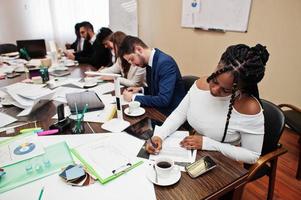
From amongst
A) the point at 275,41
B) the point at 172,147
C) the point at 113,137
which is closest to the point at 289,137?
the point at 275,41

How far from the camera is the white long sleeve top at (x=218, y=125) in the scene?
1.10 metres

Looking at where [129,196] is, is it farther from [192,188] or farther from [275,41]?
[275,41]

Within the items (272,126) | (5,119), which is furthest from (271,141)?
(5,119)

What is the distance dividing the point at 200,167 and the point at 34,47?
292 centimetres

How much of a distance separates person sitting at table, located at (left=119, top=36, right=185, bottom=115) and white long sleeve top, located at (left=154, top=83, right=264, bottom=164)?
29 cm

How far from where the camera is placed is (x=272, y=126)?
130 cm

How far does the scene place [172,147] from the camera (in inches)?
43.2

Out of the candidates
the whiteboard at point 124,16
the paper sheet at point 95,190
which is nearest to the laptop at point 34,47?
the whiteboard at point 124,16

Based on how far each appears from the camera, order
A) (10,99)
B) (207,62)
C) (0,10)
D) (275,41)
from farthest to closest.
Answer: (0,10) < (207,62) < (275,41) < (10,99)

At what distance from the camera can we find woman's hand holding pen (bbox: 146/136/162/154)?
104cm

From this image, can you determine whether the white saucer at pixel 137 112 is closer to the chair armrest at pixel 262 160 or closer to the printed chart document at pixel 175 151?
the printed chart document at pixel 175 151

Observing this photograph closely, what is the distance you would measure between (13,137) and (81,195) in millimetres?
603

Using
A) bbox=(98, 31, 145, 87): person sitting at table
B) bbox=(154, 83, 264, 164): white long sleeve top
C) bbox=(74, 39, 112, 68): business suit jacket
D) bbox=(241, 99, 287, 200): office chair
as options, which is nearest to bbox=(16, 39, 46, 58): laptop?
bbox=(74, 39, 112, 68): business suit jacket

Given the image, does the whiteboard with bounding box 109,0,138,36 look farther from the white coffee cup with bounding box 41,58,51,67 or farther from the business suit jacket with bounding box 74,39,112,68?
the white coffee cup with bounding box 41,58,51,67
